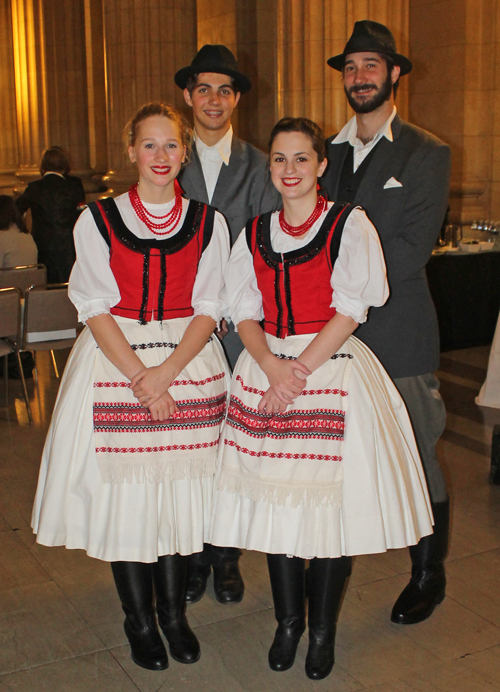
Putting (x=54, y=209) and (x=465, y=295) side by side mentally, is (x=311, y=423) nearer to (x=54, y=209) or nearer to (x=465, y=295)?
(x=465, y=295)

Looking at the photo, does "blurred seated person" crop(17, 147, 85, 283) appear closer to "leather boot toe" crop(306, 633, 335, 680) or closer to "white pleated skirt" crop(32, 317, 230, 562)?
"white pleated skirt" crop(32, 317, 230, 562)

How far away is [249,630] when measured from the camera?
101 inches

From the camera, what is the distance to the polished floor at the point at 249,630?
2268 mm

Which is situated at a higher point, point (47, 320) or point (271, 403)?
point (271, 403)

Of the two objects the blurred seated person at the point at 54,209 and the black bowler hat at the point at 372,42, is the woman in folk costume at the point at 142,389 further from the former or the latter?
the blurred seated person at the point at 54,209

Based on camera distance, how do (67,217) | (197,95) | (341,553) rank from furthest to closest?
(67,217) < (197,95) < (341,553)

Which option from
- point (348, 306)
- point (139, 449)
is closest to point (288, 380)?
point (348, 306)

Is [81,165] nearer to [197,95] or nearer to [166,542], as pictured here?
[197,95]

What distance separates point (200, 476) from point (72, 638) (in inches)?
30.1

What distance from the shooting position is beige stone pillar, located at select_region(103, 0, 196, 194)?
8008 millimetres

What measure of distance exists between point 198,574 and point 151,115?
63.9 inches

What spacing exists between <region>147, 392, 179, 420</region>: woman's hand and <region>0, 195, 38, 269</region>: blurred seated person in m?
4.31

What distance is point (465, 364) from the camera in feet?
20.2

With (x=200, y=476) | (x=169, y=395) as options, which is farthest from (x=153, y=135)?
(x=200, y=476)
